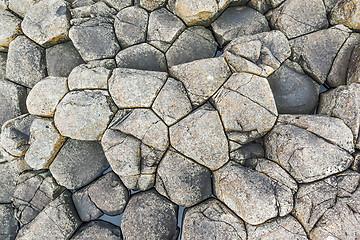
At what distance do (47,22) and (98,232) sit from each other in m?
3.42

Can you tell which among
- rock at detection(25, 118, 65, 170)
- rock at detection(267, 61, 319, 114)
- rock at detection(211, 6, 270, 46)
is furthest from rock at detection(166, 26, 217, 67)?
rock at detection(25, 118, 65, 170)

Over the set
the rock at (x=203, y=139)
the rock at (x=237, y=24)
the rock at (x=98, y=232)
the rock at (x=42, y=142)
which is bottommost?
the rock at (x=98, y=232)

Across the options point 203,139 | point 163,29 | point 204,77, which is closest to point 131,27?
point 163,29

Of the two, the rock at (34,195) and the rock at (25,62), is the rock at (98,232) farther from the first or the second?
the rock at (25,62)

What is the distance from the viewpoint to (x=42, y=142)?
124 inches

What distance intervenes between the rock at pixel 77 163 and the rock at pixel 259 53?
2.46 meters

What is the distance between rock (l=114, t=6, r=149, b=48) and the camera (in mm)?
3520

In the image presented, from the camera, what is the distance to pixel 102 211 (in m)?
3.21

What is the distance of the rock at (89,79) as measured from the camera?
3148 mm

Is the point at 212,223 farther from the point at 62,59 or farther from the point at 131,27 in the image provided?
the point at 62,59

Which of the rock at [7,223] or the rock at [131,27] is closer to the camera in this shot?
the rock at [7,223]

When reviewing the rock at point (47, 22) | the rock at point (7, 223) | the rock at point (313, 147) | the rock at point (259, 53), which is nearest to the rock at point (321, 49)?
the rock at point (259, 53)

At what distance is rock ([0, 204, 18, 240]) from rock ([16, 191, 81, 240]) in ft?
1.58

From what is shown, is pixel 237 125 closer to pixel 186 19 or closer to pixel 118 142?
pixel 118 142
